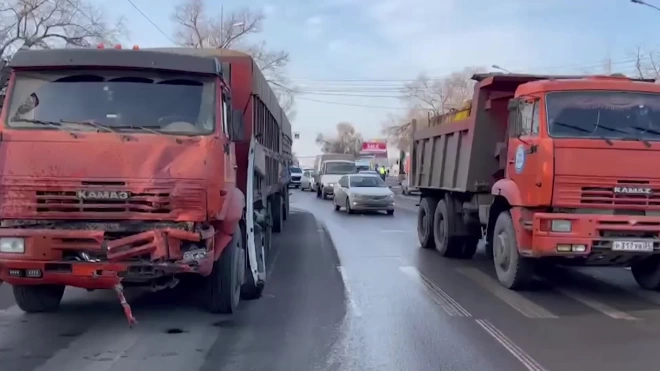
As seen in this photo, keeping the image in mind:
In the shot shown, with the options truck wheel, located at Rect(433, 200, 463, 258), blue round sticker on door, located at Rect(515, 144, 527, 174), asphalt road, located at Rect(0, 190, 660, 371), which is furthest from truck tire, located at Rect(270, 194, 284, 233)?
blue round sticker on door, located at Rect(515, 144, 527, 174)

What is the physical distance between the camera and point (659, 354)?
714cm

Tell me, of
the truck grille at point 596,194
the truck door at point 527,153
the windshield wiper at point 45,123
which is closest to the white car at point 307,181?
the truck door at point 527,153

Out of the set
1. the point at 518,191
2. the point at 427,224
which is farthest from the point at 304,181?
the point at 518,191

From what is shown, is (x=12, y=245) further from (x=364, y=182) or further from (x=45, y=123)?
(x=364, y=182)

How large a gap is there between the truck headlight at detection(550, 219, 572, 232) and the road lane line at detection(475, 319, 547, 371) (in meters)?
1.76

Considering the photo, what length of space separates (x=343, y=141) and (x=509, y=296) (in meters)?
138

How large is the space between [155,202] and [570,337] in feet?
14.4

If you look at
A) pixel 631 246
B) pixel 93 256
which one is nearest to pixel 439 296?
pixel 631 246

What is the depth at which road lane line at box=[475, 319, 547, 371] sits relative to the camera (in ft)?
22.0

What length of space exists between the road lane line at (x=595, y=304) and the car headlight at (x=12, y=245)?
6.50 m

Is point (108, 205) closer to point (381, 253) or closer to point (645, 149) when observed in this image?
point (645, 149)

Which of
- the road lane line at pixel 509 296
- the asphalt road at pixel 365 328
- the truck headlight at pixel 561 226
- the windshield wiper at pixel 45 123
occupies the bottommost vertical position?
the asphalt road at pixel 365 328

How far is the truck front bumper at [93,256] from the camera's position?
24.3 ft

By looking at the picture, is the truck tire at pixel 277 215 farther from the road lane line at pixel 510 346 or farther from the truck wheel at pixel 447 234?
the road lane line at pixel 510 346
